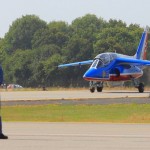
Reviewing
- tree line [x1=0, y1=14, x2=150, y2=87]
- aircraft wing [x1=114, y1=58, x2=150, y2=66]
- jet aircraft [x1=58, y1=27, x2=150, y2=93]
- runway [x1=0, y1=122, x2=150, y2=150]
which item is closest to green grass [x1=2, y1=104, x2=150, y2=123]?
runway [x1=0, y1=122, x2=150, y2=150]

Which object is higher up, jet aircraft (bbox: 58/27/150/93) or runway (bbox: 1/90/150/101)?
jet aircraft (bbox: 58/27/150/93)

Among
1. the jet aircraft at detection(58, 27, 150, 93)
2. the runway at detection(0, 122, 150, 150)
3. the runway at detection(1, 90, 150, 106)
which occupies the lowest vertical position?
the runway at detection(0, 122, 150, 150)

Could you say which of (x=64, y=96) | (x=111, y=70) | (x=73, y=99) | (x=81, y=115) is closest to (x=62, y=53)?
(x=111, y=70)

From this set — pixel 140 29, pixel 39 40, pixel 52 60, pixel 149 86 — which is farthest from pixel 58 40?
pixel 149 86

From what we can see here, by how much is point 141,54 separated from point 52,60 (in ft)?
148

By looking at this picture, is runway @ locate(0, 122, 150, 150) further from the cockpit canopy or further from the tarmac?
the cockpit canopy

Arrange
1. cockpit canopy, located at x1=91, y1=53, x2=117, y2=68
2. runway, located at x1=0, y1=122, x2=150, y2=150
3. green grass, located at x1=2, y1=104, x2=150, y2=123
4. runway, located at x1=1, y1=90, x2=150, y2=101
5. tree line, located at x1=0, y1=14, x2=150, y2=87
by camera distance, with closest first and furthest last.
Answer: runway, located at x1=0, y1=122, x2=150, y2=150, green grass, located at x1=2, y1=104, x2=150, y2=123, runway, located at x1=1, y1=90, x2=150, y2=101, cockpit canopy, located at x1=91, y1=53, x2=117, y2=68, tree line, located at x1=0, y1=14, x2=150, y2=87

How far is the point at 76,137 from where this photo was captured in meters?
17.1

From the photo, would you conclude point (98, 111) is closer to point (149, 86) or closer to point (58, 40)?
Result: point (149, 86)

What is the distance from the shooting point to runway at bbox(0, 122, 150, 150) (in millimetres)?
15047

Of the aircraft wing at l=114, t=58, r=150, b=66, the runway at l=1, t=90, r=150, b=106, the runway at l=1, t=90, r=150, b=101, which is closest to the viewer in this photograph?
the runway at l=1, t=90, r=150, b=106

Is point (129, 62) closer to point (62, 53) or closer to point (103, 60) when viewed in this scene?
point (103, 60)

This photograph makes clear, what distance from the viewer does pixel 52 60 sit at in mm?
121250

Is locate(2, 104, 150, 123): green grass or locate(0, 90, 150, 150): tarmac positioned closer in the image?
locate(0, 90, 150, 150): tarmac
